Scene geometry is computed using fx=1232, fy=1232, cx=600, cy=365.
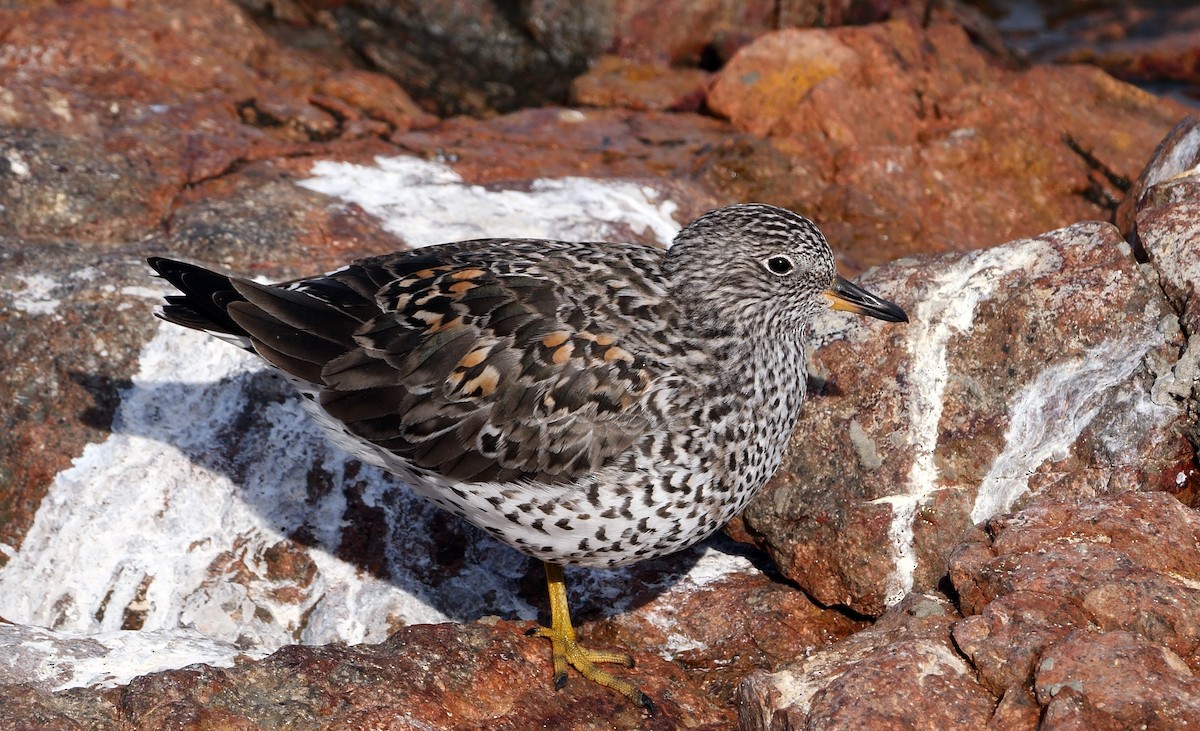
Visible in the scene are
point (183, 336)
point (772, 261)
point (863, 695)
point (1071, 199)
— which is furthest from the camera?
point (1071, 199)

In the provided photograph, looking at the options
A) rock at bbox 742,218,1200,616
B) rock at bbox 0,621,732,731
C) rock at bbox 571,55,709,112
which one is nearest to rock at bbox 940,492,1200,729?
rock at bbox 742,218,1200,616

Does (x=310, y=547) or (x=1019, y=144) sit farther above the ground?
(x=1019, y=144)

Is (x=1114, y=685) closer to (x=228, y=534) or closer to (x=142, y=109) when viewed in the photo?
(x=228, y=534)

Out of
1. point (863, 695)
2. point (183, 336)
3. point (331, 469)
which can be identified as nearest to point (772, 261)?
point (863, 695)

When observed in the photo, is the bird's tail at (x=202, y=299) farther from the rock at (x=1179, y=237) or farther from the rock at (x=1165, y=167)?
the rock at (x=1165, y=167)

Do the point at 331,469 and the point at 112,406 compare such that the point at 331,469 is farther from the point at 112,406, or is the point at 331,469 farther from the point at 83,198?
the point at 83,198

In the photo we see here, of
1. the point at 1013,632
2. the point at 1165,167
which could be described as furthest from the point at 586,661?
the point at 1165,167

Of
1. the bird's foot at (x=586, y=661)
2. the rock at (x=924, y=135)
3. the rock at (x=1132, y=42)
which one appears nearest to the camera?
the bird's foot at (x=586, y=661)

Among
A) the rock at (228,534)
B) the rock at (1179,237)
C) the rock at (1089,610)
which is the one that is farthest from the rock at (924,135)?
the rock at (1089,610)

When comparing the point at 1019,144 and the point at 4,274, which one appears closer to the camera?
the point at 4,274
